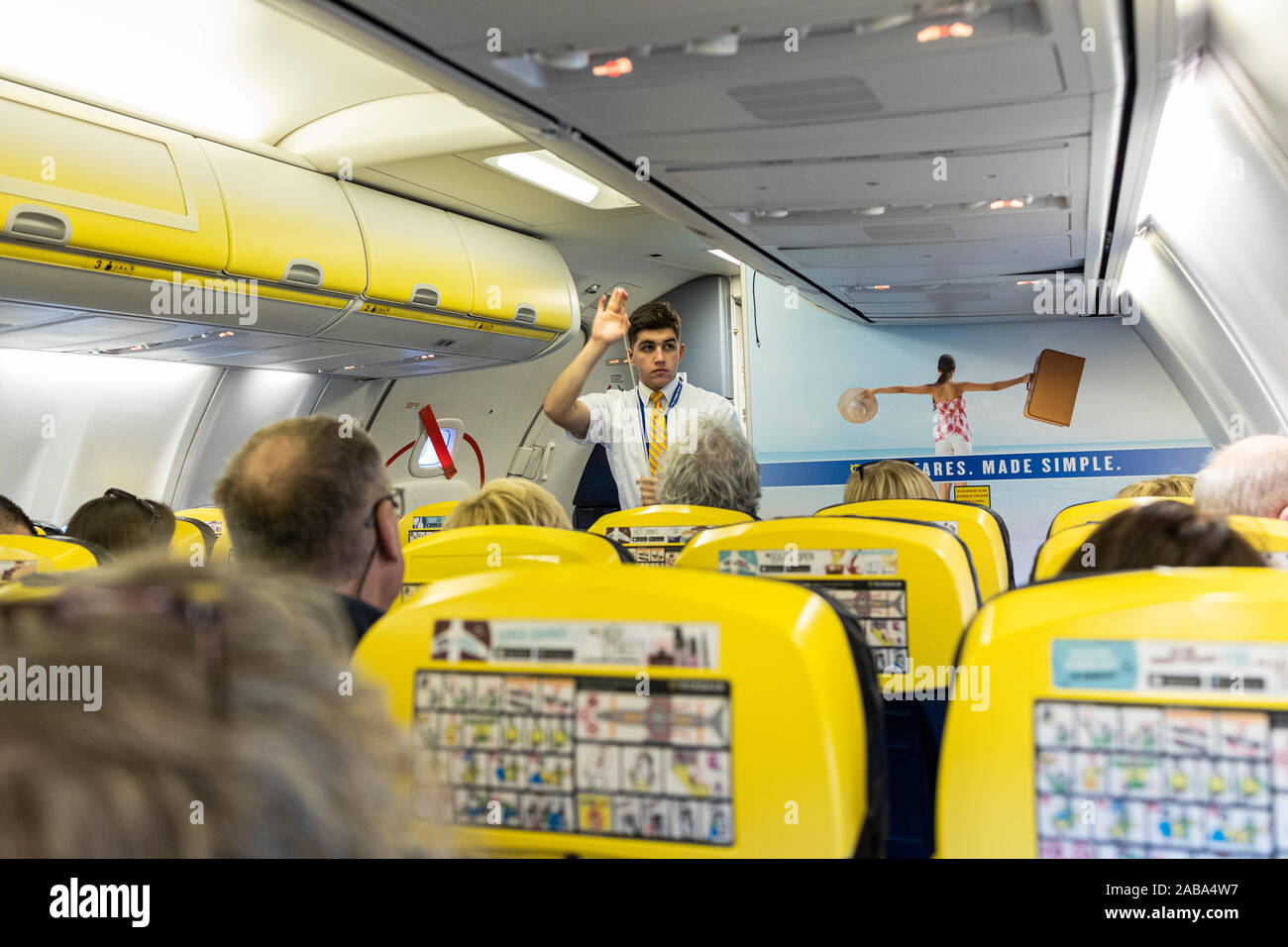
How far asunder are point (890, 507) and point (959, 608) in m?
1.03

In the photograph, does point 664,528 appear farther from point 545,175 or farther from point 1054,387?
point 1054,387

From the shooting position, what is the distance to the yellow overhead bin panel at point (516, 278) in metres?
7.39

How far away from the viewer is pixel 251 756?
22.9 inches

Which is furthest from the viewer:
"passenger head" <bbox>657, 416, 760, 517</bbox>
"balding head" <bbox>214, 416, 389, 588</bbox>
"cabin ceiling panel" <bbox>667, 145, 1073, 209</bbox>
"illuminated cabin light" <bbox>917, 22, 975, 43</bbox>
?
"cabin ceiling panel" <bbox>667, 145, 1073, 209</bbox>

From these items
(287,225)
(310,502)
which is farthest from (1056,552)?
(287,225)

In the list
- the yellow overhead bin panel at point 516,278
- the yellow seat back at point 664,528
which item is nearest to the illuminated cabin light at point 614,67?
the yellow seat back at point 664,528

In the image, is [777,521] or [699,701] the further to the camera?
[777,521]

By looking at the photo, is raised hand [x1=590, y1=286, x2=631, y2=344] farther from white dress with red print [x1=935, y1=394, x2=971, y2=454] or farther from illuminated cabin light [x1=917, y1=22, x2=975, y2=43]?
white dress with red print [x1=935, y1=394, x2=971, y2=454]

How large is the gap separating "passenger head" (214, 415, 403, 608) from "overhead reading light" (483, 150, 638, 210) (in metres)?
4.42

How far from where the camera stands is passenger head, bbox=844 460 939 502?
383 centimetres

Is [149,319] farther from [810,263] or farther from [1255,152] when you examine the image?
[1255,152]

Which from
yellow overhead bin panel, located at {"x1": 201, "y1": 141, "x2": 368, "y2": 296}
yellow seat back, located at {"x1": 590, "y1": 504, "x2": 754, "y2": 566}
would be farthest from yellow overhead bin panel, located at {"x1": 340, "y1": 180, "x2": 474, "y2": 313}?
yellow seat back, located at {"x1": 590, "y1": 504, "x2": 754, "y2": 566}

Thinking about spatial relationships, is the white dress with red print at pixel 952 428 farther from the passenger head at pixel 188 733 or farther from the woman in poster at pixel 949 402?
the passenger head at pixel 188 733
